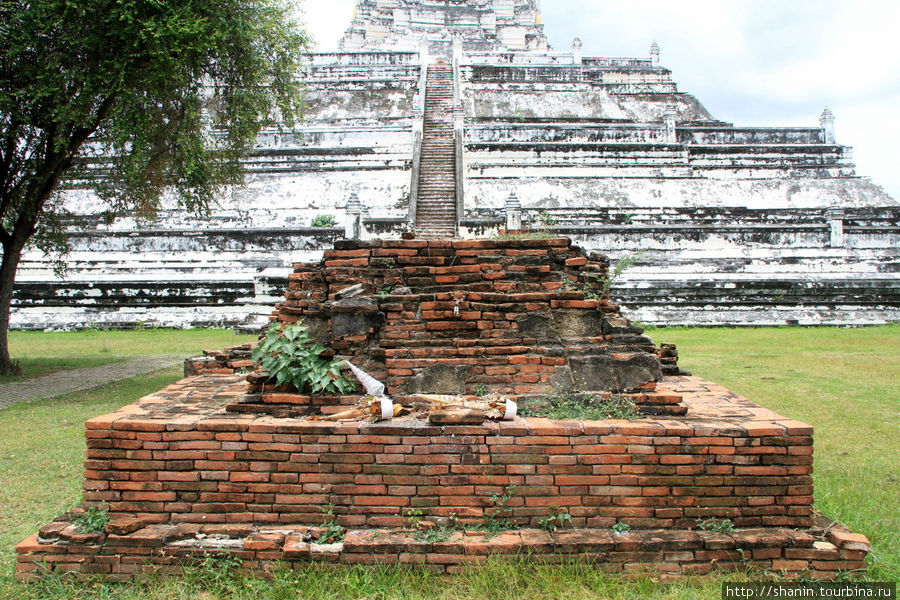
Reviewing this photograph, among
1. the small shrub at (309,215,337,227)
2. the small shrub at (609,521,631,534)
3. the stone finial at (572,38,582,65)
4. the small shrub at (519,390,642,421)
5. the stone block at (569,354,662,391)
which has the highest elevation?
the stone finial at (572,38,582,65)

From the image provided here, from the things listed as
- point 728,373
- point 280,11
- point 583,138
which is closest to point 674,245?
point 583,138

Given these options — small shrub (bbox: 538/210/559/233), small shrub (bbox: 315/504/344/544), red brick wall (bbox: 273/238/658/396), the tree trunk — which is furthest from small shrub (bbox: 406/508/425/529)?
the tree trunk

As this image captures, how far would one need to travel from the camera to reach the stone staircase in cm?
1808

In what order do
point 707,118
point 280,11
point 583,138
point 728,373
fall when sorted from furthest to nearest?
point 707,118, point 583,138, point 280,11, point 728,373

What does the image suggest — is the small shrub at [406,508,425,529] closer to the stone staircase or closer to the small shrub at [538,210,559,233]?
the small shrub at [538,210,559,233]

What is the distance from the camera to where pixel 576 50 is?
27.6 metres

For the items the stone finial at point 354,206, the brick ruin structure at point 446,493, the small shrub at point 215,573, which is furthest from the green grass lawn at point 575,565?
the stone finial at point 354,206

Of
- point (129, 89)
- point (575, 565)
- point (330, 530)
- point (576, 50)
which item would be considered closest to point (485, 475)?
point (575, 565)

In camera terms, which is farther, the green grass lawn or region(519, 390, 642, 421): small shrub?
region(519, 390, 642, 421): small shrub

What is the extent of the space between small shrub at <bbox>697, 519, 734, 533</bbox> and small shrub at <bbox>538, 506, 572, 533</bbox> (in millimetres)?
700

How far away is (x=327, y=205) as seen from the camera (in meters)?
19.2

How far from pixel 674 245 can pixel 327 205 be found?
976 cm

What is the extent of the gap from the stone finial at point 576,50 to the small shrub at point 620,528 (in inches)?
1047

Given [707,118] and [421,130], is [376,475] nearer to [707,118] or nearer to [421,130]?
[421,130]
